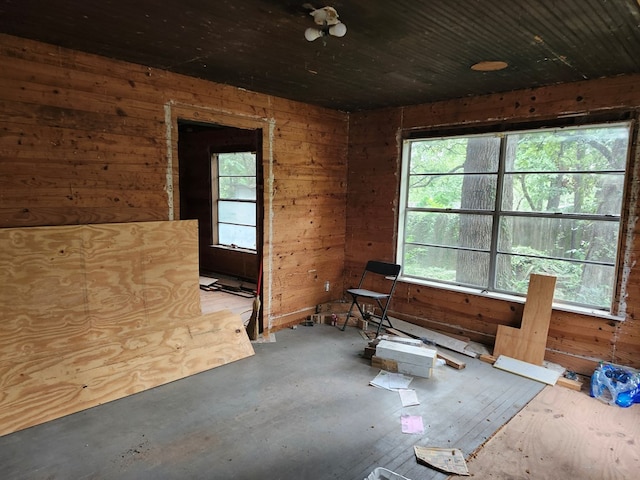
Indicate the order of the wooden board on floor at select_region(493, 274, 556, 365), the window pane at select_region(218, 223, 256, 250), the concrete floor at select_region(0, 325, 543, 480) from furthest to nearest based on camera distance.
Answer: the window pane at select_region(218, 223, 256, 250), the wooden board on floor at select_region(493, 274, 556, 365), the concrete floor at select_region(0, 325, 543, 480)

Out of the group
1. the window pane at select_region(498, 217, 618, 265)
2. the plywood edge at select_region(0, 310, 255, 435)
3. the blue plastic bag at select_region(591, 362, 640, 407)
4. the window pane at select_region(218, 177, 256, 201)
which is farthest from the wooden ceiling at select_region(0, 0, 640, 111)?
the window pane at select_region(218, 177, 256, 201)

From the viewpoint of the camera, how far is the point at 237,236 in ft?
20.2

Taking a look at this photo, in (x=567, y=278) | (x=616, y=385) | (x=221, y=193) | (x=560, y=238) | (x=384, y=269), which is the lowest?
(x=616, y=385)

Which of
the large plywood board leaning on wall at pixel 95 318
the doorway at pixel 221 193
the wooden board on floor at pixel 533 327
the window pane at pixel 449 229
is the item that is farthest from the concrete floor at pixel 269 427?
the doorway at pixel 221 193

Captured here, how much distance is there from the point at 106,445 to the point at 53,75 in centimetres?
235

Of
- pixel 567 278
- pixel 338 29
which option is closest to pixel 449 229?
pixel 567 278

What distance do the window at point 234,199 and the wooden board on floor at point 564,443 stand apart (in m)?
4.21

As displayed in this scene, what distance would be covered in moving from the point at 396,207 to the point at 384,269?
0.71 m

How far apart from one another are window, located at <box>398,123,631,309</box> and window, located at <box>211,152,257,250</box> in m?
2.45

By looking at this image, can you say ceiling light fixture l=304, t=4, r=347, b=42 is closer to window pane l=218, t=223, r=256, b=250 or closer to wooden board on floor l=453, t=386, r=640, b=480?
wooden board on floor l=453, t=386, r=640, b=480

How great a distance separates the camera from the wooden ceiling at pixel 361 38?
1.98 m

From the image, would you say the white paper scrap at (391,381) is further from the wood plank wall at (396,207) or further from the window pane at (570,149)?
the window pane at (570,149)

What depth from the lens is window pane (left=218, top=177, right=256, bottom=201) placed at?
586 cm

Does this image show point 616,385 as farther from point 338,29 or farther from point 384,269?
point 338,29
